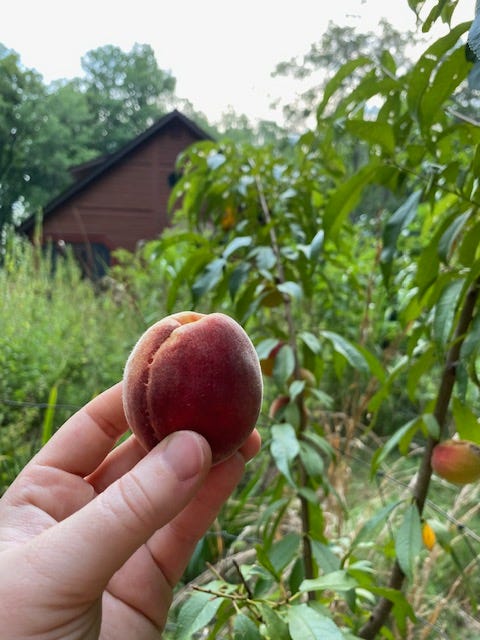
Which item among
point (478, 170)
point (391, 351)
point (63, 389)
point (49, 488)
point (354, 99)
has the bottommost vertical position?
point (63, 389)

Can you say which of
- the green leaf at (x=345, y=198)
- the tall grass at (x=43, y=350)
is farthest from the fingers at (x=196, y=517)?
the tall grass at (x=43, y=350)

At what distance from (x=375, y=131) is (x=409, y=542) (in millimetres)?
546

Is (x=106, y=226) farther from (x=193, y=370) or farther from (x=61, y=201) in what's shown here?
(x=193, y=370)

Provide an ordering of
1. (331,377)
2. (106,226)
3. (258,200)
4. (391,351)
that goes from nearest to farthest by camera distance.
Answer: (258,200) < (391,351) < (331,377) < (106,226)

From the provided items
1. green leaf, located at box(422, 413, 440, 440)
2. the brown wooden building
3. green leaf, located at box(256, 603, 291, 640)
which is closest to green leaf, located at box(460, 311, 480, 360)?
green leaf, located at box(422, 413, 440, 440)

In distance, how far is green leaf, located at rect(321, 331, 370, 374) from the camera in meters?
0.92

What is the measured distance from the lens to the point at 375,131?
27.6 inches

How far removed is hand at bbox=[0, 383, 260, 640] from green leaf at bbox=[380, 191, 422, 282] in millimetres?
342

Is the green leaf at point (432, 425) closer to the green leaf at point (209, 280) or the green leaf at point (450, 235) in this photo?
the green leaf at point (450, 235)

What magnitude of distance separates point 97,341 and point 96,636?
2.04m

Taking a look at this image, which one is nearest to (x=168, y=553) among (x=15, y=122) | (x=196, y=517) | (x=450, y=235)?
(x=196, y=517)

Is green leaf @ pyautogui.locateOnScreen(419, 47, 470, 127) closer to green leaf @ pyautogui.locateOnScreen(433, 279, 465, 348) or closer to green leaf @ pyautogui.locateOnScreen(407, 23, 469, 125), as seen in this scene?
green leaf @ pyautogui.locateOnScreen(407, 23, 469, 125)

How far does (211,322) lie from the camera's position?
0.51 meters

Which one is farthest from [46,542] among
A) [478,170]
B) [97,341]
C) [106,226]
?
[106,226]
